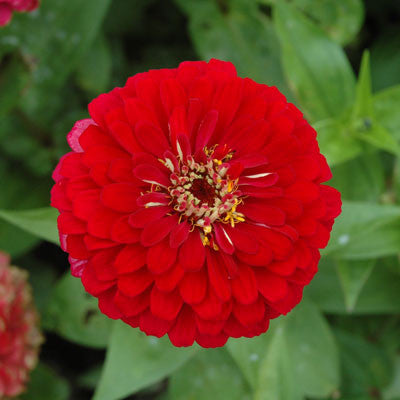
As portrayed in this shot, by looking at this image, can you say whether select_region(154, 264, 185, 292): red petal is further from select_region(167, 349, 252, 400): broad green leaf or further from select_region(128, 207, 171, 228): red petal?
select_region(167, 349, 252, 400): broad green leaf

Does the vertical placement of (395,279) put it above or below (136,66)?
below

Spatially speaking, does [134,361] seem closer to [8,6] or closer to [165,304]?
[165,304]

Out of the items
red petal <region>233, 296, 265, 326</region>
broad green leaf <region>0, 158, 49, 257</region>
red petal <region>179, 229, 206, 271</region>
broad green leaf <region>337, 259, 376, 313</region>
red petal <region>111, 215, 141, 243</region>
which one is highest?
red petal <region>111, 215, 141, 243</region>

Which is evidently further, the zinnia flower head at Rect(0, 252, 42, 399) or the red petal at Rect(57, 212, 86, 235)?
the zinnia flower head at Rect(0, 252, 42, 399)

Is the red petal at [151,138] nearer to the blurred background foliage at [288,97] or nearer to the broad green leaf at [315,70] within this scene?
the blurred background foliage at [288,97]

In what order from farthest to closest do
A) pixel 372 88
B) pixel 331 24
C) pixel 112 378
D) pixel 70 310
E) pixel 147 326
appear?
pixel 372 88 < pixel 331 24 < pixel 70 310 < pixel 112 378 < pixel 147 326

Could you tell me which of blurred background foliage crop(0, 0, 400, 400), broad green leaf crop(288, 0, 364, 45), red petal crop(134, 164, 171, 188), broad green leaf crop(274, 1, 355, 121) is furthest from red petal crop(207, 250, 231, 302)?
broad green leaf crop(288, 0, 364, 45)

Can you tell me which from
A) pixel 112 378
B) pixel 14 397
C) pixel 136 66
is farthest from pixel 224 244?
pixel 136 66

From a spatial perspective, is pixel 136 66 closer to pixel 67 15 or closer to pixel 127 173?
pixel 67 15
